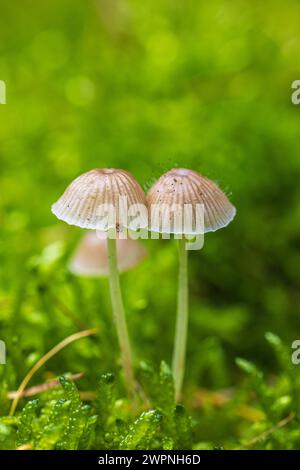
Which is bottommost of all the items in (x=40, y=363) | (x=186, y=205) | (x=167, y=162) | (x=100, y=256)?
(x=40, y=363)

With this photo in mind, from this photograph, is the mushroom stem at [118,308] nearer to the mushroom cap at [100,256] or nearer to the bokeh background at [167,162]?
the bokeh background at [167,162]

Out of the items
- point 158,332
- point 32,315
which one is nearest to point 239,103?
point 158,332

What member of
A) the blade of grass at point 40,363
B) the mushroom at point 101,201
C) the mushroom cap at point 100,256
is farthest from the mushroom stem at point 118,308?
the mushroom cap at point 100,256

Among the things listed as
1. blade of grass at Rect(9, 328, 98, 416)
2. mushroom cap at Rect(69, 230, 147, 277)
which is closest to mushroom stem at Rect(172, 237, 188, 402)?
blade of grass at Rect(9, 328, 98, 416)

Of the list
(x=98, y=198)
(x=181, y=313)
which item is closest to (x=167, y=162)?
(x=181, y=313)

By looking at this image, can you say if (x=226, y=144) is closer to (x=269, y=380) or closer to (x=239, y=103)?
(x=239, y=103)

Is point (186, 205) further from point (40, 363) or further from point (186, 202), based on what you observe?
point (40, 363)
